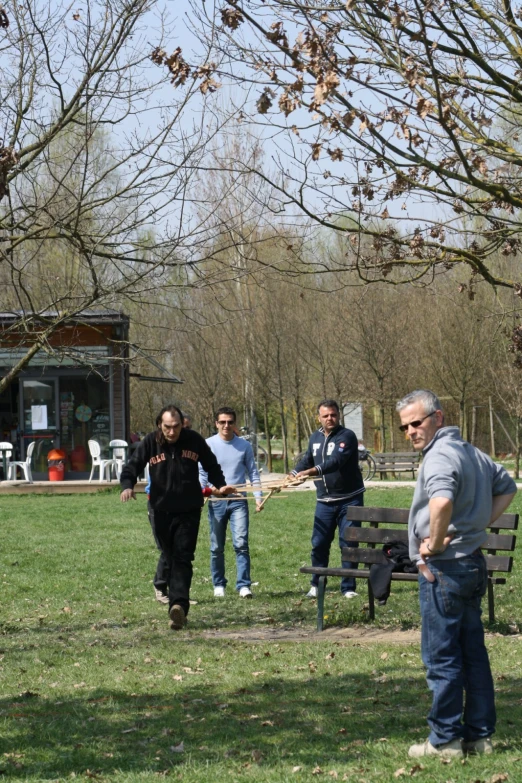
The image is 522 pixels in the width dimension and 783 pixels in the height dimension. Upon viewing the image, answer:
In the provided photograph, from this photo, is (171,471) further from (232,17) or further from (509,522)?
(232,17)

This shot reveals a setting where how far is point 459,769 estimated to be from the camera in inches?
186

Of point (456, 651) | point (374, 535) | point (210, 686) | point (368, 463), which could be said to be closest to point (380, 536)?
point (374, 535)

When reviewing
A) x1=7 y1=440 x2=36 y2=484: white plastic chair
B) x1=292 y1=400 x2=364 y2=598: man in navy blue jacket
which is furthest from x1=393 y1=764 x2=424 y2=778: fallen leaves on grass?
x1=7 y1=440 x2=36 y2=484: white plastic chair

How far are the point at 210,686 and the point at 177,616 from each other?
82.6 inches

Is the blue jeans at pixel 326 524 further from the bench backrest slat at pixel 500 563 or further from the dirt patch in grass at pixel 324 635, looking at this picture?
the bench backrest slat at pixel 500 563

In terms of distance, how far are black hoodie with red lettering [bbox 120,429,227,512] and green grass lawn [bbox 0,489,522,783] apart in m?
1.14

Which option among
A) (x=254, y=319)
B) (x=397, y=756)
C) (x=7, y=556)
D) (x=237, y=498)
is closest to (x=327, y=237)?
(x=254, y=319)

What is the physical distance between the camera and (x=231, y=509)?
1077 centimetres

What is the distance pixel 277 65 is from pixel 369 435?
3771cm

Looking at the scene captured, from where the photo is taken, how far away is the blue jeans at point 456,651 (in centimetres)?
488

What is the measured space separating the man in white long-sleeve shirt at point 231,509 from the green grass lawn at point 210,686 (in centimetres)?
27

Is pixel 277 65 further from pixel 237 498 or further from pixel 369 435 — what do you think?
pixel 369 435

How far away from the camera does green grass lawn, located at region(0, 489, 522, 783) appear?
5.14 metres

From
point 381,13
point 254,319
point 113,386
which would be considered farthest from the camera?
point 254,319
